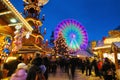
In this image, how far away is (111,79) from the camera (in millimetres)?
13742

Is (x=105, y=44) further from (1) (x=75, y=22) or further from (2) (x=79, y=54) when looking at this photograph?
(1) (x=75, y=22)

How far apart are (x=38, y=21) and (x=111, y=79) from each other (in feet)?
100

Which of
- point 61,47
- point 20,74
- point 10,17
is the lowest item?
point 20,74

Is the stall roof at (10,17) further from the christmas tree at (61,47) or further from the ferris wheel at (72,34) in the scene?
the christmas tree at (61,47)

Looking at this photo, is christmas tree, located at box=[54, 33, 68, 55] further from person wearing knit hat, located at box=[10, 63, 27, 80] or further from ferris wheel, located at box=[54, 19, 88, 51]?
person wearing knit hat, located at box=[10, 63, 27, 80]

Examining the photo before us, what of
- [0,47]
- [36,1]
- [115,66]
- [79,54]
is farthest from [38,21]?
[0,47]

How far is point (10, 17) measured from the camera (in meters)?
9.80

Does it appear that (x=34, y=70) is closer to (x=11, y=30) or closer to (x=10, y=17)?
(x=10, y=17)

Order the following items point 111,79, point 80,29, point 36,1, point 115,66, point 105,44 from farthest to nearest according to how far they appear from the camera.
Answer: point 36,1
point 80,29
point 105,44
point 115,66
point 111,79

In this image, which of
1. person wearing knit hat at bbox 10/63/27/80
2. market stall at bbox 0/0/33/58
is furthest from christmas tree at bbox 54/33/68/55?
person wearing knit hat at bbox 10/63/27/80

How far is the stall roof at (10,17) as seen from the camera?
836cm

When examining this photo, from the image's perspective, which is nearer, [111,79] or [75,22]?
[111,79]

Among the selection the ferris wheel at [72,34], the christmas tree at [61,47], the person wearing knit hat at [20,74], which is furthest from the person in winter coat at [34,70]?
the christmas tree at [61,47]

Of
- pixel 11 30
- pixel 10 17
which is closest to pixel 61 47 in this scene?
pixel 11 30
